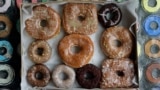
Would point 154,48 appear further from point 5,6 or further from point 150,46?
point 5,6

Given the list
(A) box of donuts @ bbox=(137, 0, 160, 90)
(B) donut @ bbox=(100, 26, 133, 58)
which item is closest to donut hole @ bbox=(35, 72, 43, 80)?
(B) donut @ bbox=(100, 26, 133, 58)

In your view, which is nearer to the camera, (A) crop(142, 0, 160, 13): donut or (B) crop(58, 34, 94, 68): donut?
(B) crop(58, 34, 94, 68): donut

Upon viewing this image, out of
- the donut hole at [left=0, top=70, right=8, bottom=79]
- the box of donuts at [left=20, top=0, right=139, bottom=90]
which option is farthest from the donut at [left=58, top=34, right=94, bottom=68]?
the donut hole at [left=0, top=70, right=8, bottom=79]

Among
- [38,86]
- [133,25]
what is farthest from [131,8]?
[38,86]

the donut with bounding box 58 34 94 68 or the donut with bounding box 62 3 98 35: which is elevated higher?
the donut with bounding box 62 3 98 35

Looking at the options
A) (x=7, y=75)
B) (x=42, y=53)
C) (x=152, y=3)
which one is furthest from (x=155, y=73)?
(x=7, y=75)

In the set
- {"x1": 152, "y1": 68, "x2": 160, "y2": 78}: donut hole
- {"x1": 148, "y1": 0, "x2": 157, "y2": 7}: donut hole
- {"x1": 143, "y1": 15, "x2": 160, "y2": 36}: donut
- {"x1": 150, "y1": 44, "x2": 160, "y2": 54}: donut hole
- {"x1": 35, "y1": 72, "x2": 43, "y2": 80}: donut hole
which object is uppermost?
{"x1": 148, "y1": 0, "x2": 157, "y2": 7}: donut hole

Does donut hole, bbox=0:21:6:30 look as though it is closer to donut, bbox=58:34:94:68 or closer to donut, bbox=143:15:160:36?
donut, bbox=58:34:94:68
